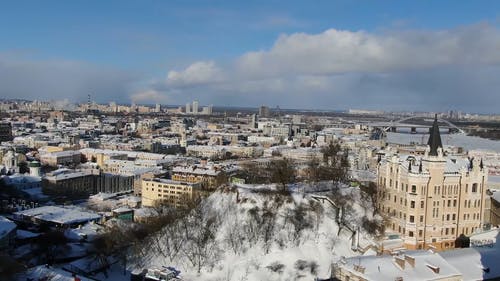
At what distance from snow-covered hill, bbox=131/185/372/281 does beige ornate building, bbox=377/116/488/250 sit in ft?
8.26

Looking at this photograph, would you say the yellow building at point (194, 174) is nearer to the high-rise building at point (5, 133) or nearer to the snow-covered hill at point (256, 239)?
the snow-covered hill at point (256, 239)

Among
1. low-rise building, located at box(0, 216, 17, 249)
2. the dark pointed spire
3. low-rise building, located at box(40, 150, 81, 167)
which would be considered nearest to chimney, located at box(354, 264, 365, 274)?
the dark pointed spire

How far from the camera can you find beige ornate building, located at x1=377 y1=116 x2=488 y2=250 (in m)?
35.4

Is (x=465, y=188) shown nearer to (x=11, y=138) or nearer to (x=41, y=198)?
(x=41, y=198)

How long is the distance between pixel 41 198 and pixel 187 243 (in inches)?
1623

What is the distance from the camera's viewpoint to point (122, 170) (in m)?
83.8

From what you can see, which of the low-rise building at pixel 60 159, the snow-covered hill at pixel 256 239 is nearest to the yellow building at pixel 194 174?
the snow-covered hill at pixel 256 239

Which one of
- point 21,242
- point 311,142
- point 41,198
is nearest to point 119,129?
point 311,142

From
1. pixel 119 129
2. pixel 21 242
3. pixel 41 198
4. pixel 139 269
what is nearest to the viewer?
pixel 139 269

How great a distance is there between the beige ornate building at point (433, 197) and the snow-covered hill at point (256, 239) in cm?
252

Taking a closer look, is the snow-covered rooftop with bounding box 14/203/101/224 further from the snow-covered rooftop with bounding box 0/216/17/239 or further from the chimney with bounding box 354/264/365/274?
the chimney with bounding box 354/264/365/274

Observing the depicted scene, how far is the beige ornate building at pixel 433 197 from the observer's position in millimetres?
35438

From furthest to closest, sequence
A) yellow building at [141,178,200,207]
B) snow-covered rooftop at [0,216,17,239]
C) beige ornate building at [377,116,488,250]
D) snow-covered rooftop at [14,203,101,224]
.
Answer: yellow building at [141,178,200,207] < snow-covered rooftop at [14,203,101,224] < snow-covered rooftop at [0,216,17,239] < beige ornate building at [377,116,488,250]

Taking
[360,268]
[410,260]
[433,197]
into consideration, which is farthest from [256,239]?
[433,197]
